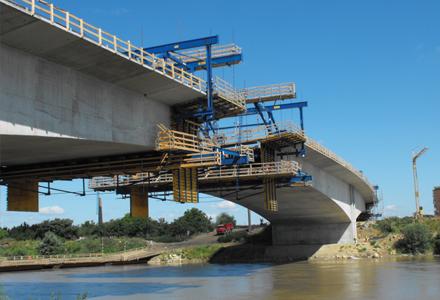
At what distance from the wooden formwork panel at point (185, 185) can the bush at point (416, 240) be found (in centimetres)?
4693

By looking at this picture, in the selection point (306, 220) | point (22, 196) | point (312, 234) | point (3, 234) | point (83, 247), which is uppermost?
point (22, 196)

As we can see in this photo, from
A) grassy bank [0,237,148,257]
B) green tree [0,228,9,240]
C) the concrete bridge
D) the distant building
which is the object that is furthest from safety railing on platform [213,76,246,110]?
the distant building

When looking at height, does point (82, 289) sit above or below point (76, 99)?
below

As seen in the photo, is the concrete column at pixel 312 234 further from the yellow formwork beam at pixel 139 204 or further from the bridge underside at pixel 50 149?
the bridge underside at pixel 50 149

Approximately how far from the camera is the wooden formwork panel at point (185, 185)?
30609mm

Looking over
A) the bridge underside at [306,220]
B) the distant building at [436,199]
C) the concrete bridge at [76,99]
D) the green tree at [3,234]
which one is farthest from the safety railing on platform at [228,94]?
the distant building at [436,199]

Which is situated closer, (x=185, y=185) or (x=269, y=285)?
(x=185, y=185)

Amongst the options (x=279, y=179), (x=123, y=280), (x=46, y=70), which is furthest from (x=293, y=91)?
(x=46, y=70)

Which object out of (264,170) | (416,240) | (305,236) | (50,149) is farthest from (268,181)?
(416,240)

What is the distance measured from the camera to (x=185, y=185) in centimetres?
3103

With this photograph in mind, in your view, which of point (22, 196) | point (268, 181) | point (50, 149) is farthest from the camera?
point (268, 181)

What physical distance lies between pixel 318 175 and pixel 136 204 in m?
25.9

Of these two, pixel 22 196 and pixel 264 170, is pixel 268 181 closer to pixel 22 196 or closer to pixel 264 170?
pixel 264 170

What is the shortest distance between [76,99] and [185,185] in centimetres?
950
